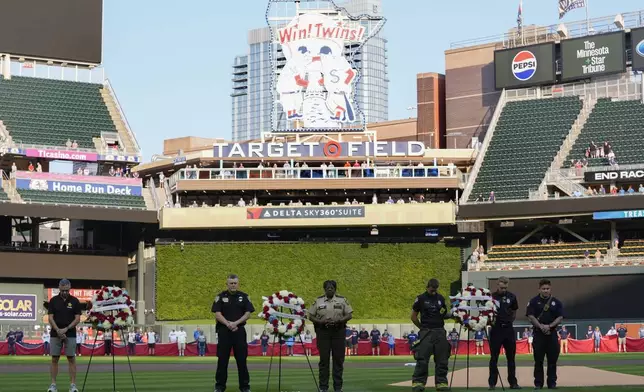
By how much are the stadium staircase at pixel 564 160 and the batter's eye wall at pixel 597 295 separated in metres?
6.75

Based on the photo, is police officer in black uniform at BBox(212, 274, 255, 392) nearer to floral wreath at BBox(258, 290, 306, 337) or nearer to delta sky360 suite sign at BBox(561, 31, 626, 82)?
floral wreath at BBox(258, 290, 306, 337)

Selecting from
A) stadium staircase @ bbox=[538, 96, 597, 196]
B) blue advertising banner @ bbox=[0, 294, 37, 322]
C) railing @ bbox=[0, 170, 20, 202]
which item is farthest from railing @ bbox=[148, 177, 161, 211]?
stadium staircase @ bbox=[538, 96, 597, 196]

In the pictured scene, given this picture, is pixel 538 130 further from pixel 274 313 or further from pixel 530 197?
pixel 274 313

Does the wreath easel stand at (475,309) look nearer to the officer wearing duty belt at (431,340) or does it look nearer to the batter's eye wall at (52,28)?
the officer wearing duty belt at (431,340)

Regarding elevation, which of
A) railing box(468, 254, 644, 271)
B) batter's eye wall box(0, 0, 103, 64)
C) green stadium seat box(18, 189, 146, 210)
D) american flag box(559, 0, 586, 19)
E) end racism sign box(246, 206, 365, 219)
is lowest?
railing box(468, 254, 644, 271)

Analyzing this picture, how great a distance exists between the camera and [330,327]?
843 inches

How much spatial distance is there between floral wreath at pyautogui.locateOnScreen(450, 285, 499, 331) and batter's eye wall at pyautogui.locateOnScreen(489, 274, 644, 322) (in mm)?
48059

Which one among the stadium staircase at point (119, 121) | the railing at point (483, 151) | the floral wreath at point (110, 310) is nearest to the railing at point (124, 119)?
the stadium staircase at point (119, 121)

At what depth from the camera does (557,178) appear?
3019 inches

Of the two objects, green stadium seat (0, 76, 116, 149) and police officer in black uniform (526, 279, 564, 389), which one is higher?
green stadium seat (0, 76, 116, 149)

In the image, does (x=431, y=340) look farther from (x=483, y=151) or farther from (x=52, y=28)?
(x=52, y=28)

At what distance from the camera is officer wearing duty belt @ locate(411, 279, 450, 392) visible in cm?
2173

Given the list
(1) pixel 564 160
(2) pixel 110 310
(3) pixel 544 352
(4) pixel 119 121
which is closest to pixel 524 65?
(1) pixel 564 160

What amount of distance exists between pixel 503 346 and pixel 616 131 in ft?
193
